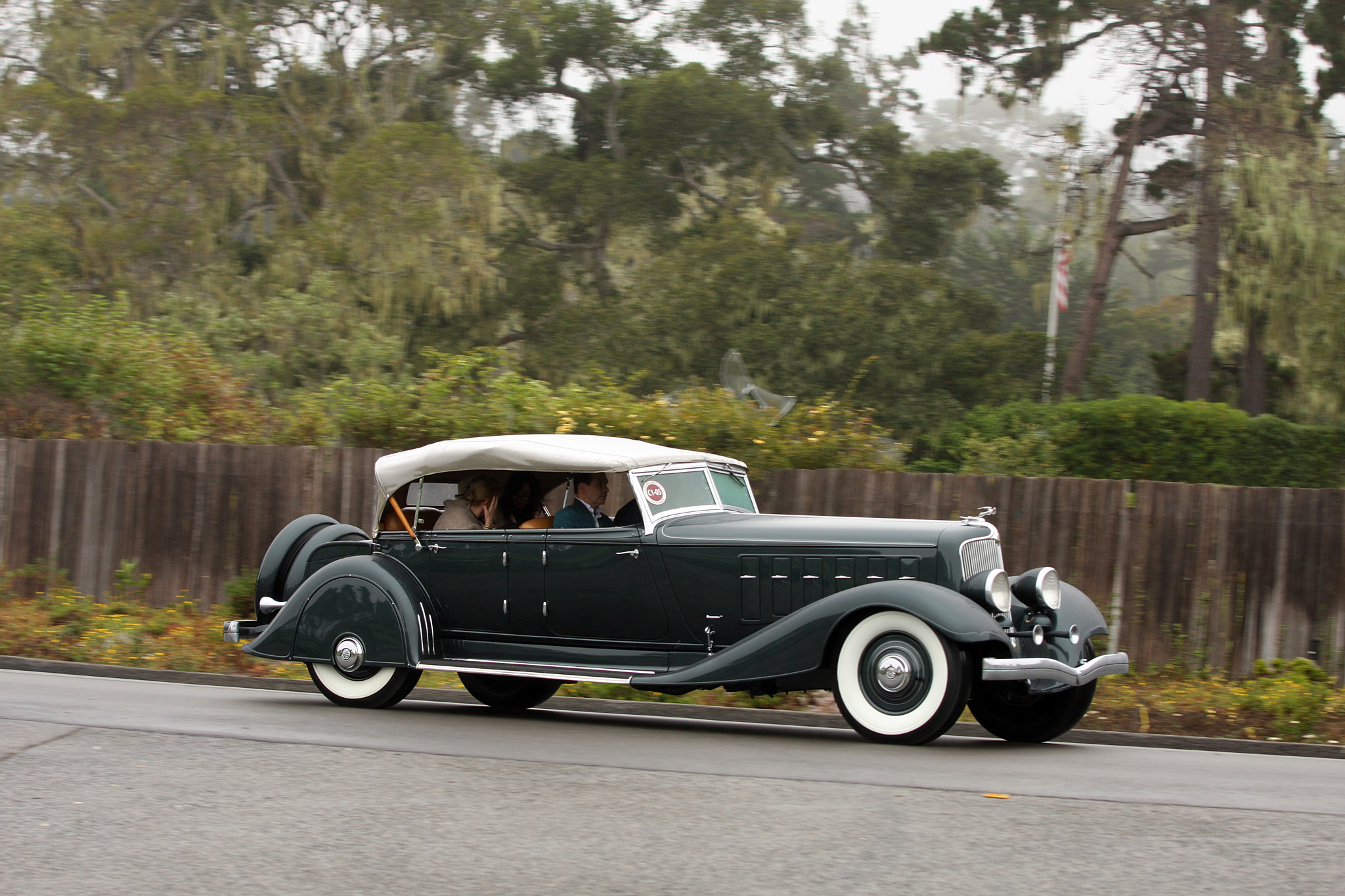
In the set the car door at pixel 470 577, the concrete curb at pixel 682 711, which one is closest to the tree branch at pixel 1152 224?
the concrete curb at pixel 682 711

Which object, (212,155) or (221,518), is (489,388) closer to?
(221,518)

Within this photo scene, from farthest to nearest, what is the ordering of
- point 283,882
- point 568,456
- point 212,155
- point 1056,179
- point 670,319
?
point 212,155
point 670,319
point 1056,179
point 568,456
point 283,882

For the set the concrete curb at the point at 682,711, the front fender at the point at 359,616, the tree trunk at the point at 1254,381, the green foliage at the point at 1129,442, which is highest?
the tree trunk at the point at 1254,381

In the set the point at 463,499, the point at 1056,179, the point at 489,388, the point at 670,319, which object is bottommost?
the point at 463,499

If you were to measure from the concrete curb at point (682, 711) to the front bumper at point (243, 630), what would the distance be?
1041 millimetres

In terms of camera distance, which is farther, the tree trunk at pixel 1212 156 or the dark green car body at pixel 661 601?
the tree trunk at pixel 1212 156

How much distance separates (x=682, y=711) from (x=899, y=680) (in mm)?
2622

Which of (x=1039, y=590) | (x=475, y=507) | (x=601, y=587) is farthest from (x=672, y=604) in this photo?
(x=1039, y=590)

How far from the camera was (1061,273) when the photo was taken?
26.8 metres

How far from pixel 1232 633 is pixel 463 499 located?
21.7ft

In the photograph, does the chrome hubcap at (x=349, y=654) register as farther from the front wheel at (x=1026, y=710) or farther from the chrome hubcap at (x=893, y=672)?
the front wheel at (x=1026, y=710)

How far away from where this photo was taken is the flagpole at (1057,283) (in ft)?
73.8

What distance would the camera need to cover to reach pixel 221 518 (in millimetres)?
13664

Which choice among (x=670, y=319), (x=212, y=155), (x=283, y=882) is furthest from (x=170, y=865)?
(x=212, y=155)
